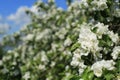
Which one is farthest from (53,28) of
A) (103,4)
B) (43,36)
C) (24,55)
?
(103,4)

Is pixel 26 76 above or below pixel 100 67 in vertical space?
above

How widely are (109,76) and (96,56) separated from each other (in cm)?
51

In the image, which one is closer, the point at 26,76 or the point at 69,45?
the point at 69,45

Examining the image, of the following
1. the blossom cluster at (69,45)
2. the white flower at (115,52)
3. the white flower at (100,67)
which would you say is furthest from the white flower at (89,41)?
the white flower at (100,67)

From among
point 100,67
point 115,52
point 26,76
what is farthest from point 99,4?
point 26,76

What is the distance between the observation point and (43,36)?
1093cm

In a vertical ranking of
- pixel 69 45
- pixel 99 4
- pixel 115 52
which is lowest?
pixel 115 52

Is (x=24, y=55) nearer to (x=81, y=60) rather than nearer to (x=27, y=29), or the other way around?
(x=27, y=29)

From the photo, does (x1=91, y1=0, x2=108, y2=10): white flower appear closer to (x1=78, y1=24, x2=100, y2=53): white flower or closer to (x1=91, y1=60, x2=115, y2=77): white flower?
(x1=78, y1=24, x2=100, y2=53): white flower

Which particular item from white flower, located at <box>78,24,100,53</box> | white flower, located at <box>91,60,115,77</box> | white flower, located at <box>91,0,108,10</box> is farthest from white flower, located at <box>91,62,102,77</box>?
white flower, located at <box>91,0,108,10</box>

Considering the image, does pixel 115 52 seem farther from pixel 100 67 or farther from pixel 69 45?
pixel 69 45

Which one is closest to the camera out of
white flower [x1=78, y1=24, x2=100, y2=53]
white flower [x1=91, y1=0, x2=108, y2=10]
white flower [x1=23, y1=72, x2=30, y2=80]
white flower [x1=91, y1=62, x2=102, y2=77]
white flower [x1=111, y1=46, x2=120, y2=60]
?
white flower [x1=91, y1=62, x2=102, y2=77]

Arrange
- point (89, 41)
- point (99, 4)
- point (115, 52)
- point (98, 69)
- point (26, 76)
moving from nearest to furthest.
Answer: point (98, 69) → point (89, 41) → point (115, 52) → point (99, 4) → point (26, 76)

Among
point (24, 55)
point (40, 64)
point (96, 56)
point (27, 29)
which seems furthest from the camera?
point (27, 29)
